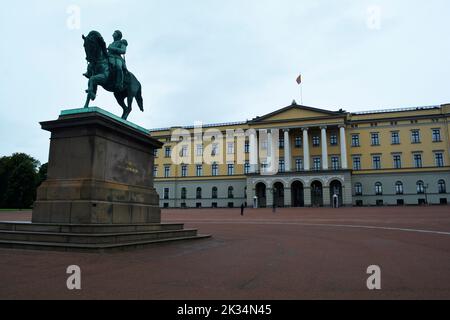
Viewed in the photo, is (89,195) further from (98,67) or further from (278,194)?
(278,194)

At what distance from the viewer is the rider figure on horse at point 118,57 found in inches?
466

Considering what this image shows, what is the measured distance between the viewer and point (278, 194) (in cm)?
6581

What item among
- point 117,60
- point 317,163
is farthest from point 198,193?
point 117,60

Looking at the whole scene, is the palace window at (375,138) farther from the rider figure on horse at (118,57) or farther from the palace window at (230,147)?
the rider figure on horse at (118,57)

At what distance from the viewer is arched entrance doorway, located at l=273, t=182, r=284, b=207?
64875mm

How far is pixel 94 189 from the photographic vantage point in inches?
374

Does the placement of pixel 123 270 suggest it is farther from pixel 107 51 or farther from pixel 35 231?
pixel 107 51

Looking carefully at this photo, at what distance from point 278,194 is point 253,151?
9362 mm

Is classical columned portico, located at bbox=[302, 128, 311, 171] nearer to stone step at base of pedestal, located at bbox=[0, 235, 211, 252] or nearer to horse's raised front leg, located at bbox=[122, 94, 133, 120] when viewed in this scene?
horse's raised front leg, located at bbox=[122, 94, 133, 120]

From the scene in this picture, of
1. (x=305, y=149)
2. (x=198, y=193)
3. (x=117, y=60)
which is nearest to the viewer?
(x=117, y=60)

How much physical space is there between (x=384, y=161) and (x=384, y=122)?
7.14 meters

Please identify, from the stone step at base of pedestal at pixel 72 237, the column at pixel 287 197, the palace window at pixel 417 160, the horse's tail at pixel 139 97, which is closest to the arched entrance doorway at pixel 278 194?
the column at pixel 287 197

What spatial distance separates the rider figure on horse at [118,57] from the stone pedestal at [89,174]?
155cm
